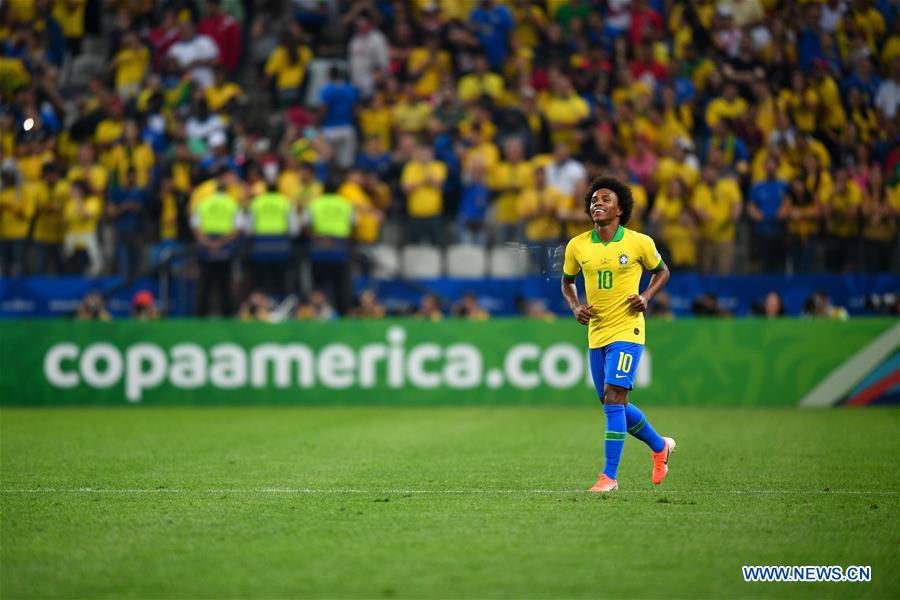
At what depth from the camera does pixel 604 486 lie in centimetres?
988

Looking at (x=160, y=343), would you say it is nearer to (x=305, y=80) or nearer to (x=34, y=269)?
(x=34, y=269)

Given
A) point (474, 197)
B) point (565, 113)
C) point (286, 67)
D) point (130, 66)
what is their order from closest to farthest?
point (474, 197) → point (565, 113) → point (286, 67) → point (130, 66)

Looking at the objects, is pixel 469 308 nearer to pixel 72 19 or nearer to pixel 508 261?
pixel 508 261

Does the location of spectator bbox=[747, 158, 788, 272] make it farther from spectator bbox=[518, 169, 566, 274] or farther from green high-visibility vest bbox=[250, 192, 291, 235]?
green high-visibility vest bbox=[250, 192, 291, 235]

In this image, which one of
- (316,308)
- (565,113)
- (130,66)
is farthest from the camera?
(130,66)

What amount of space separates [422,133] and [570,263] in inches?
516

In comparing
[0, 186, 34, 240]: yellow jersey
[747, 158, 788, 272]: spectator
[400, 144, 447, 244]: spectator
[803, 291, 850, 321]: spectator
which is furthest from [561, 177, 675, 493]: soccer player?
[0, 186, 34, 240]: yellow jersey

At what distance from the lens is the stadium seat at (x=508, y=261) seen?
2030cm

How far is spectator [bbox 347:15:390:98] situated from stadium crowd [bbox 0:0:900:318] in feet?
0.14

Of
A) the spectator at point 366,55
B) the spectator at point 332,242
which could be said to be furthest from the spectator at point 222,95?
the spectator at point 332,242

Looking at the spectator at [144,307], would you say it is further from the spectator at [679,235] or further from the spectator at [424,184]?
the spectator at [679,235]

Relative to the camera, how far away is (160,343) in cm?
2039

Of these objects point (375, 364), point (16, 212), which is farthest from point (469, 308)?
point (16, 212)

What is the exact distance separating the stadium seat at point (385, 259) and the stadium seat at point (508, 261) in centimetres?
150
